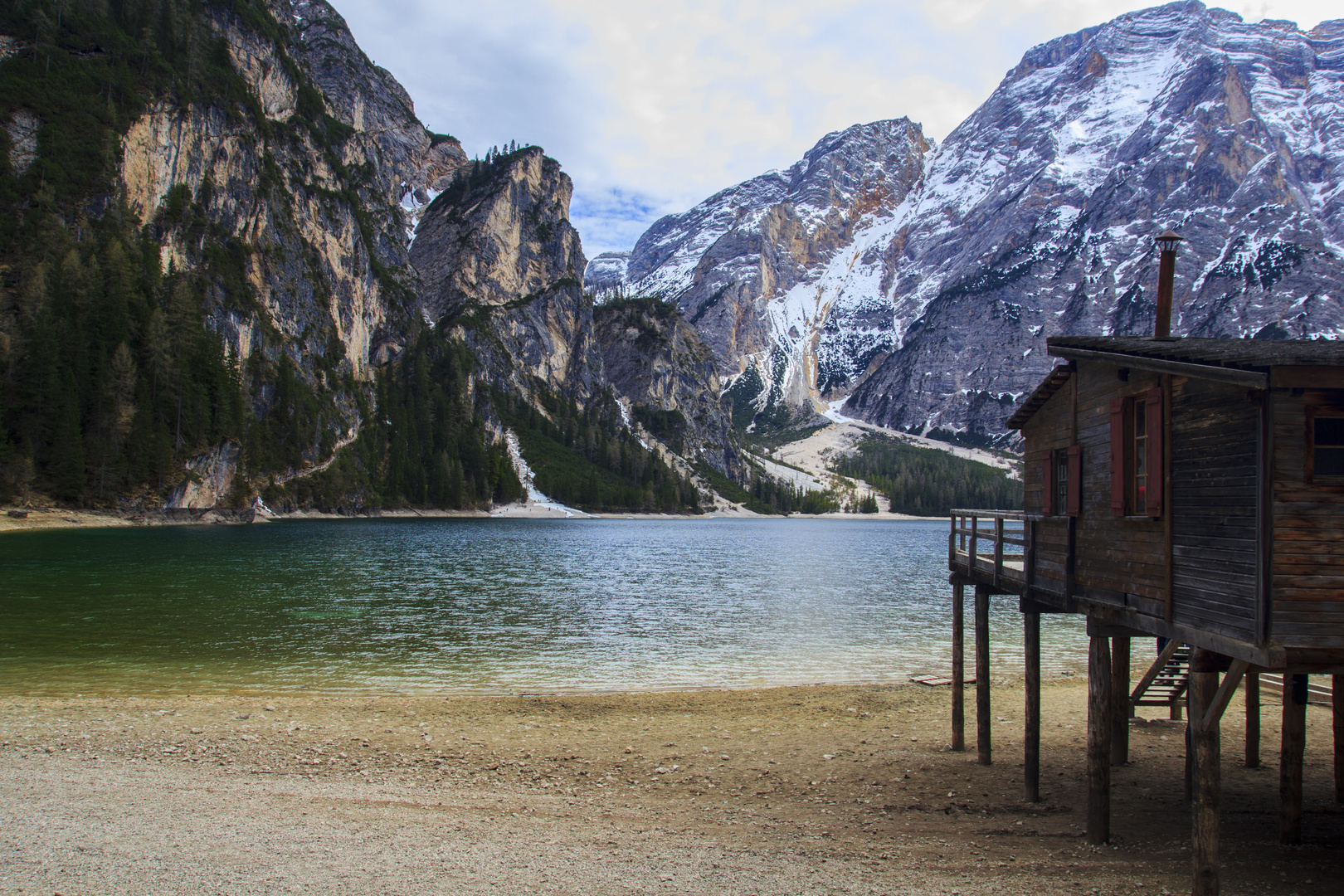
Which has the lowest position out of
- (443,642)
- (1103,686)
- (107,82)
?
(443,642)

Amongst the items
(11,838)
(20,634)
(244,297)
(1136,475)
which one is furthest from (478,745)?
(244,297)

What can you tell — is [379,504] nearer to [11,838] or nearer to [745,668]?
[745,668]

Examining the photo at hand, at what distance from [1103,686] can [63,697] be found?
2855 centimetres

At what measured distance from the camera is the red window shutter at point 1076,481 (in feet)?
49.4

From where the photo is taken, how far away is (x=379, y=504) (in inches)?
7156

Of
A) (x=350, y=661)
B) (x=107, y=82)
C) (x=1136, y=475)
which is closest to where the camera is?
(x=1136, y=475)

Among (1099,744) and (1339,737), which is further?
(1339,737)

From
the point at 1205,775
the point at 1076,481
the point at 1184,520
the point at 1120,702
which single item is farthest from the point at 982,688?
the point at 1184,520

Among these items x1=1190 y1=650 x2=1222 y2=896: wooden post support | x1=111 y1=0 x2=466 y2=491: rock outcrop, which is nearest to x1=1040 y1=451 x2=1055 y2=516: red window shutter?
x1=1190 y1=650 x2=1222 y2=896: wooden post support

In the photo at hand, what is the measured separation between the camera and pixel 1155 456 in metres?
12.3

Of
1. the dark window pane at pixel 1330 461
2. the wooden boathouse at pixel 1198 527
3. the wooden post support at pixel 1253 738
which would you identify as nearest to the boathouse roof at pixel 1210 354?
the wooden boathouse at pixel 1198 527

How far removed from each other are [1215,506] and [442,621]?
39836 millimetres

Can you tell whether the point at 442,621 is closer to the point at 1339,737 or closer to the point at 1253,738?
the point at 1253,738

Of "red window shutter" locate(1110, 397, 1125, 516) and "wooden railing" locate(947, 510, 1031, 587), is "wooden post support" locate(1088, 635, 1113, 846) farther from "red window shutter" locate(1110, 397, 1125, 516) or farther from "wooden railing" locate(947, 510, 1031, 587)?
"wooden railing" locate(947, 510, 1031, 587)
